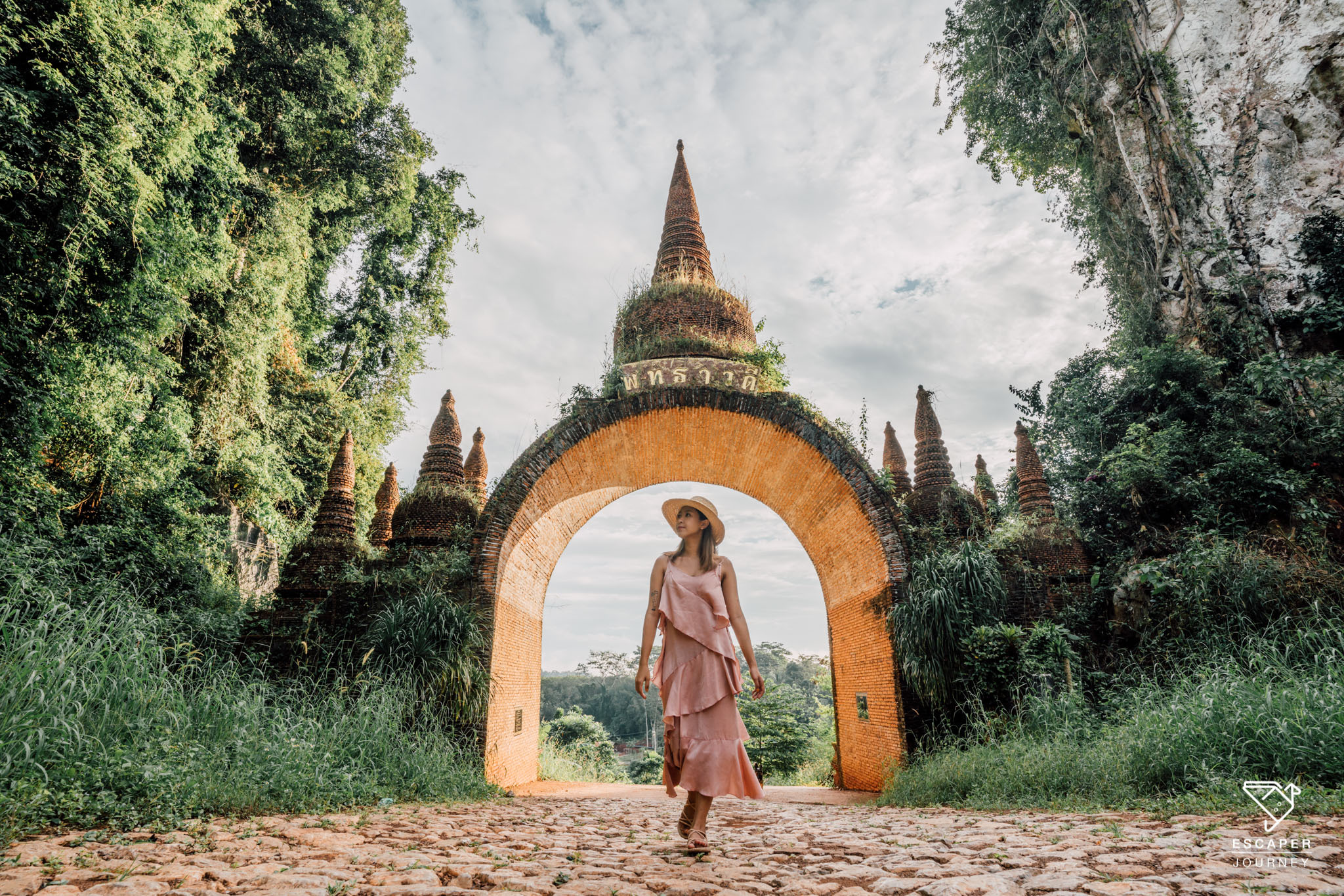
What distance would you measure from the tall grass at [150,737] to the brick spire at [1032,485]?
8076 mm

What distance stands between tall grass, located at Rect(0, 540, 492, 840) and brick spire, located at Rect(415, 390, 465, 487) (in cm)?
341

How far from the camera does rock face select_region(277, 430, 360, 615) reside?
333 inches

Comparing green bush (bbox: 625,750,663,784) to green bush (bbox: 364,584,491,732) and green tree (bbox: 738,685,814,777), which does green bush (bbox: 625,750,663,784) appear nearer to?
green tree (bbox: 738,685,814,777)

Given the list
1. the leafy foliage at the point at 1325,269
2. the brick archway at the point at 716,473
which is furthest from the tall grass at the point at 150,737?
the leafy foliage at the point at 1325,269

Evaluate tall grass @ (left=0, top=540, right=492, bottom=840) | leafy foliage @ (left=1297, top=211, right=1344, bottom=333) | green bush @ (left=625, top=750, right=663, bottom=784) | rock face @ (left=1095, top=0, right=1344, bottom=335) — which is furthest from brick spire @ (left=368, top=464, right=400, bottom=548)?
green bush @ (left=625, top=750, right=663, bottom=784)

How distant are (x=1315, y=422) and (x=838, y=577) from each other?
622cm

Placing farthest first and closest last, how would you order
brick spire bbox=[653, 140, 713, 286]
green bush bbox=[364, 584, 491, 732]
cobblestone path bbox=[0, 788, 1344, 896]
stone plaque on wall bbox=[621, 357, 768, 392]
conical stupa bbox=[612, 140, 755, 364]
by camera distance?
brick spire bbox=[653, 140, 713, 286]
conical stupa bbox=[612, 140, 755, 364]
stone plaque on wall bbox=[621, 357, 768, 392]
green bush bbox=[364, 584, 491, 732]
cobblestone path bbox=[0, 788, 1344, 896]

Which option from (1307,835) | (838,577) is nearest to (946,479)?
(838,577)

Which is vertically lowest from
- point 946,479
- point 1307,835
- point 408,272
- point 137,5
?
point 1307,835

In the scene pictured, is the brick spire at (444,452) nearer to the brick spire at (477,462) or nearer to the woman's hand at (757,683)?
the brick spire at (477,462)

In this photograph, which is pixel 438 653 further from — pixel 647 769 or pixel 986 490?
pixel 647 769

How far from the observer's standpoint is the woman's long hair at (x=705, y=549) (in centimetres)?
378

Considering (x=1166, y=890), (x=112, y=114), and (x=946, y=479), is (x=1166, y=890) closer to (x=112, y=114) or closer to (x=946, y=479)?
(x=946, y=479)

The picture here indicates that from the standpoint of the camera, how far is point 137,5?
7004 millimetres
